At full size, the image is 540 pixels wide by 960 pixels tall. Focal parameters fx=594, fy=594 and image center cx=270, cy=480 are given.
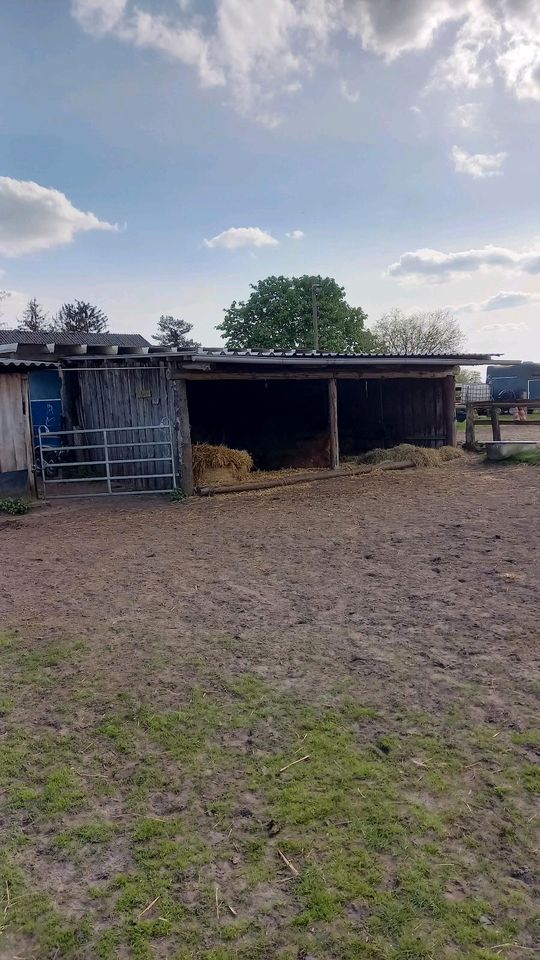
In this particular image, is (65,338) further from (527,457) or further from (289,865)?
(289,865)

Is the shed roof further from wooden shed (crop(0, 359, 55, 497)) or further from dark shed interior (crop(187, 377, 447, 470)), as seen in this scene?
wooden shed (crop(0, 359, 55, 497))

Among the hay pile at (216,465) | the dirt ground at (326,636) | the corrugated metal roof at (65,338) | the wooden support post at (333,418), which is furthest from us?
the corrugated metal roof at (65,338)

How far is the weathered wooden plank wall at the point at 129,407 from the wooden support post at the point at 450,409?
6.54m

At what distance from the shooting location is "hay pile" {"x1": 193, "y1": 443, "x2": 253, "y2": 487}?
393 inches

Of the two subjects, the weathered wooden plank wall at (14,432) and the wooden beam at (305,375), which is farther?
the wooden beam at (305,375)

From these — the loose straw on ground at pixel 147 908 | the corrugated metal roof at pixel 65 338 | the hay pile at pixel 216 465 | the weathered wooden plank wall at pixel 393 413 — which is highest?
the corrugated metal roof at pixel 65 338

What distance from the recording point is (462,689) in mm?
3064

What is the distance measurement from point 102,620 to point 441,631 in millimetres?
2353

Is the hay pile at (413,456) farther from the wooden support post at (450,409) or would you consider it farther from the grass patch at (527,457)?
the grass patch at (527,457)

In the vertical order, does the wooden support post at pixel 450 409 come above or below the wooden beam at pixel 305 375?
below

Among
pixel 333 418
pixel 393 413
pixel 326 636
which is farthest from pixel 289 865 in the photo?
pixel 393 413

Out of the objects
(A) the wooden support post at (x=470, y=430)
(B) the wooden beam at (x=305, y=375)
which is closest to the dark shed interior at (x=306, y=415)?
(A) the wooden support post at (x=470, y=430)

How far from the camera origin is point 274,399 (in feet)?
49.6

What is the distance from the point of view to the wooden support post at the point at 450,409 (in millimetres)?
12946
